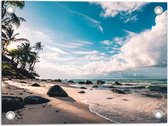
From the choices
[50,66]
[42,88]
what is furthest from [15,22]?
[42,88]

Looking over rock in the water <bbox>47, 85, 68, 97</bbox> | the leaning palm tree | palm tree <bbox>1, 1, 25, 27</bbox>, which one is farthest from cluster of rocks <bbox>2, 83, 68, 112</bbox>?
palm tree <bbox>1, 1, 25, 27</bbox>

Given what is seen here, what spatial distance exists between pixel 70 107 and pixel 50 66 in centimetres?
67

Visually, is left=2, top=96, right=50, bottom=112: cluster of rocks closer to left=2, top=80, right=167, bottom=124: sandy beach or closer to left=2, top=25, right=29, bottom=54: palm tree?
left=2, top=80, right=167, bottom=124: sandy beach

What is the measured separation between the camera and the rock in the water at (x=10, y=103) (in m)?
3.39

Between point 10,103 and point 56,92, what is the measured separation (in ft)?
3.27

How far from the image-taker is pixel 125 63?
13.2ft

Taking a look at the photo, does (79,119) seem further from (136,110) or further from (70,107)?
(136,110)

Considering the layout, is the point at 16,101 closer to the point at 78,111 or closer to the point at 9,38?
the point at 78,111

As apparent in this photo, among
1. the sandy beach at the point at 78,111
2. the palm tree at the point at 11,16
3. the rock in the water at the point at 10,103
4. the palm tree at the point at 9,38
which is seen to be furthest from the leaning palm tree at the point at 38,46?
the rock in the water at the point at 10,103

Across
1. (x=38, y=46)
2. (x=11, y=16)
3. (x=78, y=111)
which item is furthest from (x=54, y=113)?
(x=11, y=16)

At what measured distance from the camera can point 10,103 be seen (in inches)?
136

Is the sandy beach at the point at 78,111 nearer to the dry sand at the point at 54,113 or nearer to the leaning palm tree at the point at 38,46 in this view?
the dry sand at the point at 54,113

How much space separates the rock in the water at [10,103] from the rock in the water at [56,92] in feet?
2.40

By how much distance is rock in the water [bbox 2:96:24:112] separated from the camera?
3389 mm
